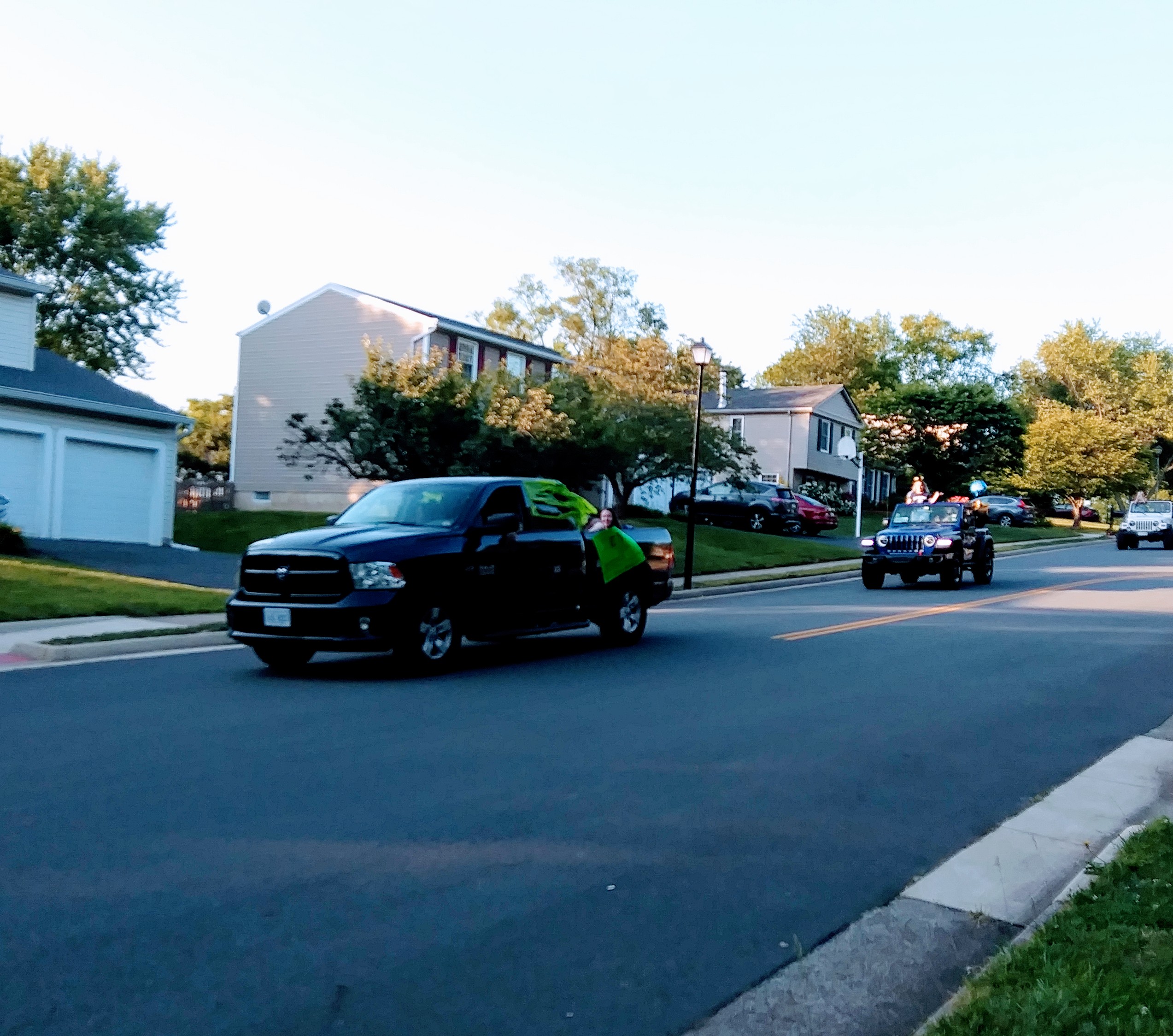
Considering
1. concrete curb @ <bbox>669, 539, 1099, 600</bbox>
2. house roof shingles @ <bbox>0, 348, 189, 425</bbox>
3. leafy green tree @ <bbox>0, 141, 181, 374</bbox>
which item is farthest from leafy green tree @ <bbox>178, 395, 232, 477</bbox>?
concrete curb @ <bbox>669, 539, 1099, 600</bbox>

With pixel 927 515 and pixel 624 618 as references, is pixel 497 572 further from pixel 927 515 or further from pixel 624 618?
pixel 927 515

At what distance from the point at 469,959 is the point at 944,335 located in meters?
106

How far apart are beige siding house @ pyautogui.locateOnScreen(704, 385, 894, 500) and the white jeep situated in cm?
1593

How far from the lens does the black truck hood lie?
11.0 metres

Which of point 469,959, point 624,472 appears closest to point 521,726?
point 469,959

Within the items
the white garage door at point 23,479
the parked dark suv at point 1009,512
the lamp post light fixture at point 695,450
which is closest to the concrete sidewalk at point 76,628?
the lamp post light fixture at point 695,450

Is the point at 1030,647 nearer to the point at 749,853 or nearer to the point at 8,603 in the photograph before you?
the point at 749,853

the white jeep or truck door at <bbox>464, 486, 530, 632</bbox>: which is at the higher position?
the white jeep

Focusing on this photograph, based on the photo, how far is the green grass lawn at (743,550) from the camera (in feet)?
94.6

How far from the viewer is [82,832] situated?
5.79 metres

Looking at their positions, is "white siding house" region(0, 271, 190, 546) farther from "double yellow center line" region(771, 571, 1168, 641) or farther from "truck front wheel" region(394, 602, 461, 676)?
"double yellow center line" region(771, 571, 1168, 641)

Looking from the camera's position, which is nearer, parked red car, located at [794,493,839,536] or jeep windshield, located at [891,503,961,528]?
jeep windshield, located at [891,503,961,528]

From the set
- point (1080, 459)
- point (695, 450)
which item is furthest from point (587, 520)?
point (1080, 459)

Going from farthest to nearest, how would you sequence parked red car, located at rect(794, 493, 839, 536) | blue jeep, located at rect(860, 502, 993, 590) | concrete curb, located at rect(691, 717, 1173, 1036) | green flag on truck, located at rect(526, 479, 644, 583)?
1. parked red car, located at rect(794, 493, 839, 536)
2. blue jeep, located at rect(860, 502, 993, 590)
3. green flag on truck, located at rect(526, 479, 644, 583)
4. concrete curb, located at rect(691, 717, 1173, 1036)
